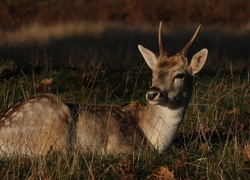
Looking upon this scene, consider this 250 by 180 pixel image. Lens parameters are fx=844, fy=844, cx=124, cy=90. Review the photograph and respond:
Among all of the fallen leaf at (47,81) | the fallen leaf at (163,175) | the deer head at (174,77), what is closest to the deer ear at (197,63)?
the deer head at (174,77)

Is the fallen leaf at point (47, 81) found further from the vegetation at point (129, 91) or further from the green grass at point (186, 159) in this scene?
the green grass at point (186, 159)

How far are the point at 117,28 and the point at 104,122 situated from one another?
20.2 meters

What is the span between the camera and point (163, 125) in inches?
368

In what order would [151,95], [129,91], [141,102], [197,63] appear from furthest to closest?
1. [129,91]
2. [141,102]
3. [197,63]
4. [151,95]

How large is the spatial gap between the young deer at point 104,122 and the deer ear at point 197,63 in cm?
8

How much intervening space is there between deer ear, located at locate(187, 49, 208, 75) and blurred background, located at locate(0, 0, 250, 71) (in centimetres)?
518

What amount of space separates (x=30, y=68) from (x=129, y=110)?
4.65 meters

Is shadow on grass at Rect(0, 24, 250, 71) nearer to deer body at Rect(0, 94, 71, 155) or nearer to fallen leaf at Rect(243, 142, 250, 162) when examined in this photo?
deer body at Rect(0, 94, 71, 155)

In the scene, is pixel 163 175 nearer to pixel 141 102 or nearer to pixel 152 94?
pixel 152 94

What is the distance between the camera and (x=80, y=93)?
12.7m

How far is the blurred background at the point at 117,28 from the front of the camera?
901 inches

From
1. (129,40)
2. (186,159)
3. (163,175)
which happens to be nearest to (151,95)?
(186,159)

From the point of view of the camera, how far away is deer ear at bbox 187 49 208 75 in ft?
31.4

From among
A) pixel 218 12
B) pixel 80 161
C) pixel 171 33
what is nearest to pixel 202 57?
pixel 80 161
